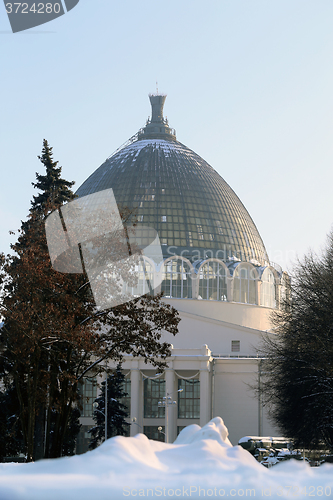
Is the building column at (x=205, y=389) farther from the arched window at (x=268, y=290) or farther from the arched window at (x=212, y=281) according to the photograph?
the arched window at (x=268, y=290)

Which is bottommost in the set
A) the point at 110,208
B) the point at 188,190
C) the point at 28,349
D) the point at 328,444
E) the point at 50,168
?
the point at 328,444

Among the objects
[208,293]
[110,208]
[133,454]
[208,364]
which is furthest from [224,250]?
[133,454]

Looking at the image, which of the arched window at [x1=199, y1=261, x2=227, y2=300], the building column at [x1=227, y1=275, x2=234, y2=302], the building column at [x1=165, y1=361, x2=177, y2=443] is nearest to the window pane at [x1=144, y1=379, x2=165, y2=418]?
the building column at [x1=165, y1=361, x2=177, y2=443]

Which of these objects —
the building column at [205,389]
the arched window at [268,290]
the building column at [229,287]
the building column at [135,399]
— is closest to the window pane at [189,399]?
the building column at [205,389]

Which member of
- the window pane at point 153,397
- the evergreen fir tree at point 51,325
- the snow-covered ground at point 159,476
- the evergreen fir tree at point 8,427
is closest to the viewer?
the snow-covered ground at point 159,476

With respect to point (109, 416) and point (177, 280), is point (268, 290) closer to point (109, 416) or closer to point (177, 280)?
point (177, 280)

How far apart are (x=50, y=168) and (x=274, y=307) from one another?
1146 inches

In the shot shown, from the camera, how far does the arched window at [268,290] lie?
58844 mm

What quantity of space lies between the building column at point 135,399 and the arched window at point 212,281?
30.2 ft

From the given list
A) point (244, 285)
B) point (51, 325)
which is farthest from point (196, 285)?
point (51, 325)

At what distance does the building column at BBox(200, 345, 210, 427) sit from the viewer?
47.9m

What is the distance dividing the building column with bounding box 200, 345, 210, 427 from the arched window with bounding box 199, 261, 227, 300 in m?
7.22

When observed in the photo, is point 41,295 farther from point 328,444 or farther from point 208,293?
point 208,293

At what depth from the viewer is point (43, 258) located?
21.9m
